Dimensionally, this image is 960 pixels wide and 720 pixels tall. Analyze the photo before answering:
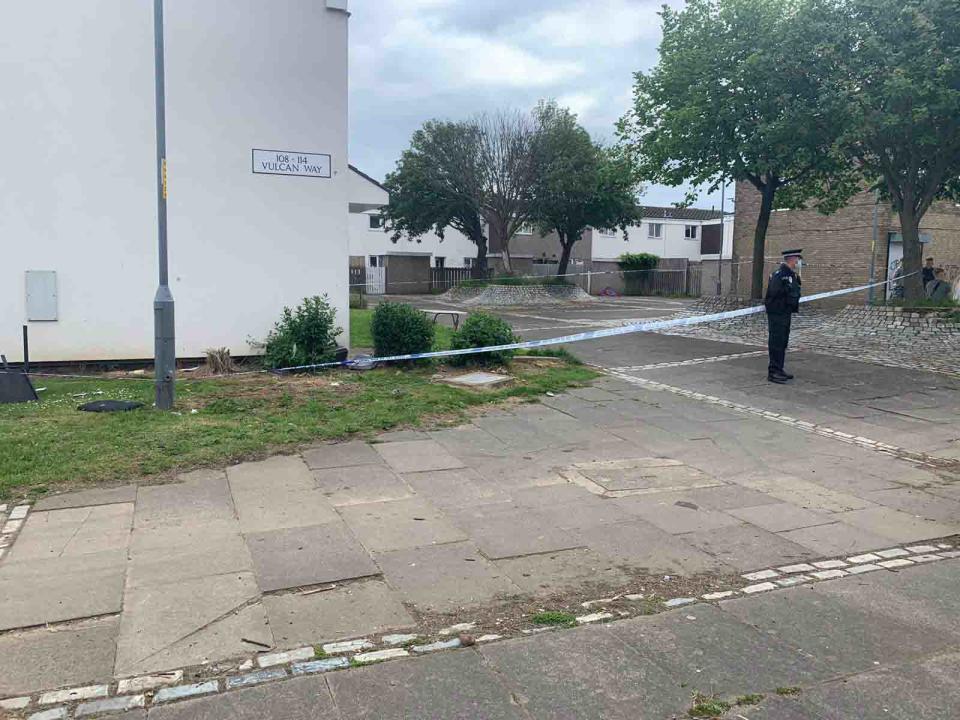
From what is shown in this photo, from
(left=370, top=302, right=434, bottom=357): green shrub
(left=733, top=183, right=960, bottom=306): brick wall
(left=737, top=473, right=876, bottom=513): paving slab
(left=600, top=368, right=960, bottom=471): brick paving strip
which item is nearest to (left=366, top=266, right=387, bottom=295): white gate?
(left=733, top=183, right=960, bottom=306): brick wall

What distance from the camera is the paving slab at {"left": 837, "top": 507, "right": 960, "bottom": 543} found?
5387 millimetres

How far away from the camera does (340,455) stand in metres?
7.06

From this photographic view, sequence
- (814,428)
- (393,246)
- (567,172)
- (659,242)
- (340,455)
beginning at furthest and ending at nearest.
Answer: (659,242) → (393,246) → (567,172) → (814,428) → (340,455)

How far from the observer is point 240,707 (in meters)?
3.16

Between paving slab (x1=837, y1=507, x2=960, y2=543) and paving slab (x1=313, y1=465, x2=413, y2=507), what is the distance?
10.7 ft

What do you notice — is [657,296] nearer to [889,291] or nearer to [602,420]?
[889,291]

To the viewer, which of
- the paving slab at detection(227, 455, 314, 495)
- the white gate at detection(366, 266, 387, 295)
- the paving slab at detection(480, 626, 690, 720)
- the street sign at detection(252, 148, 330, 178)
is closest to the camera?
the paving slab at detection(480, 626, 690, 720)

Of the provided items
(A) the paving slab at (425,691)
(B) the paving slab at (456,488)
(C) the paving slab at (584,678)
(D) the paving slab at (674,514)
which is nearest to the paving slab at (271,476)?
(B) the paving slab at (456,488)

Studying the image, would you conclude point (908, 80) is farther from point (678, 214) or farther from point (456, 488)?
point (678, 214)

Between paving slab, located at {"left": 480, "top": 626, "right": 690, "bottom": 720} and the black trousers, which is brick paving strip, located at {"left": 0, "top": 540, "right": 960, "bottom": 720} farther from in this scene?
the black trousers

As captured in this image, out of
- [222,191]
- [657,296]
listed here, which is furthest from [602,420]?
[657,296]

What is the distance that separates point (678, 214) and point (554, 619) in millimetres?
54093

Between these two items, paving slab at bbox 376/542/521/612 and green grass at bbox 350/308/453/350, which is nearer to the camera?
paving slab at bbox 376/542/521/612

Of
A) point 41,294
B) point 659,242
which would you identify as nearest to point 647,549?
point 41,294
